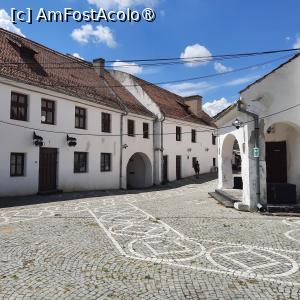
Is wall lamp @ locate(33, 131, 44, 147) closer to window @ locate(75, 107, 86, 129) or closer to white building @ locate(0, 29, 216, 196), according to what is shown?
white building @ locate(0, 29, 216, 196)

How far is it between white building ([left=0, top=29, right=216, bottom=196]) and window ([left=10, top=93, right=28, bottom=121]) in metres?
0.05

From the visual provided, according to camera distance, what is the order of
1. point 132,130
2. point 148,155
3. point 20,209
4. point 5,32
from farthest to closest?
point 148,155 < point 132,130 < point 5,32 < point 20,209

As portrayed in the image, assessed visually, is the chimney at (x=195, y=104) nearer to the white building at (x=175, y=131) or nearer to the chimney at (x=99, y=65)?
the white building at (x=175, y=131)

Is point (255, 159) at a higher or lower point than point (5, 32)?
lower

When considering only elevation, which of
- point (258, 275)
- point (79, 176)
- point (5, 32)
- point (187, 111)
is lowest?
point (258, 275)

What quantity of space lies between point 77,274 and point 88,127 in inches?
607

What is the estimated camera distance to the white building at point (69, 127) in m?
16.0

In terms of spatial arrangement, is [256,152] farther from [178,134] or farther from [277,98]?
[178,134]

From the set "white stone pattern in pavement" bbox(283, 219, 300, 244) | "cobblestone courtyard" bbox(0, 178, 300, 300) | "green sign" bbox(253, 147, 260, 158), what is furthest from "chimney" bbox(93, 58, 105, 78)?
"white stone pattern in pavement" bbox(283, 219, 300, 244)

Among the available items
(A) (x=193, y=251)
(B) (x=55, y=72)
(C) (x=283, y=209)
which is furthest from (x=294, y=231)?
(B) (x=55, y=72)

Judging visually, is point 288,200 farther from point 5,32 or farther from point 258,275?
point 5,32

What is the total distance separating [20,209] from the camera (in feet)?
41.0

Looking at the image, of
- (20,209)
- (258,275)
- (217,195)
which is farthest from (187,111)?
(258,275)

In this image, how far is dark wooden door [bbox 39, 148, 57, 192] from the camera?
57.4 ft
